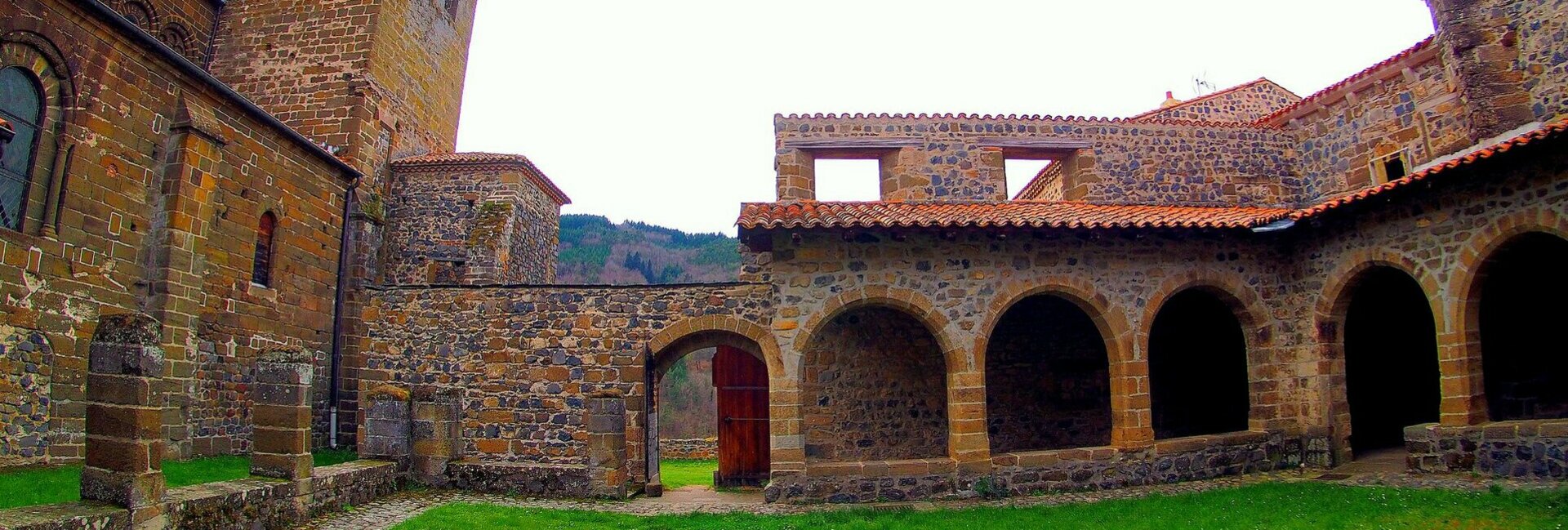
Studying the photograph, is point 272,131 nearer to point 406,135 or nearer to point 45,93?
point 45,93

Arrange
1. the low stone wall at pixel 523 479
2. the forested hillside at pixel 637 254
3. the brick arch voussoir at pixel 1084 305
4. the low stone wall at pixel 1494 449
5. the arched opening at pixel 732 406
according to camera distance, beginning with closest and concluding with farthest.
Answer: the low stone wall at pixel 1494 449
the low stone wall at pixel 523 479
the brick arch voussoir at pixel 1084 305
the arched opening at pixel 732 406
the forested hillside at pixel 637 254

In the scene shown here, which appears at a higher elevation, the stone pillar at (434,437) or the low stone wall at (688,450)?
the stone pillar at (434,437)

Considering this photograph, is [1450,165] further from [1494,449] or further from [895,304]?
[895,304]

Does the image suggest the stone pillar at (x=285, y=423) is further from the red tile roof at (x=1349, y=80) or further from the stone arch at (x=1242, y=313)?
the red tile roof at (x=1349, y=80)

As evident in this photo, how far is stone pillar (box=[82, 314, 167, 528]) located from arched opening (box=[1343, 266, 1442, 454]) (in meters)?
15.4

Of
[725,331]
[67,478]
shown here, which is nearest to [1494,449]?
[725,331]

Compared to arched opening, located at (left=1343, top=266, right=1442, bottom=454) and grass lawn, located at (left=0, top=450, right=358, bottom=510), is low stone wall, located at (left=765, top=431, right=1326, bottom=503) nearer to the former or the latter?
arched opening, located at (left=1343, top=266, right=1442, bottom=454)

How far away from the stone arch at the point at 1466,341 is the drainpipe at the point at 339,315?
15.7m

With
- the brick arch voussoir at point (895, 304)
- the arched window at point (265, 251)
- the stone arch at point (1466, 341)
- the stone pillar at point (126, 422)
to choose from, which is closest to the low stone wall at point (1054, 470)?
the brick arch voussoir at point (895, 304)

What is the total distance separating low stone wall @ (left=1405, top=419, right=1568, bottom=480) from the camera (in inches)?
340

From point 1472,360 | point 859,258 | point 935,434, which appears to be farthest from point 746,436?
point 1472,360

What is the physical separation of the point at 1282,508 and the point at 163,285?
13509 mm

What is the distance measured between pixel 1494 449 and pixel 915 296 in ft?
21.7

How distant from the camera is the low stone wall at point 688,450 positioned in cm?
2233
